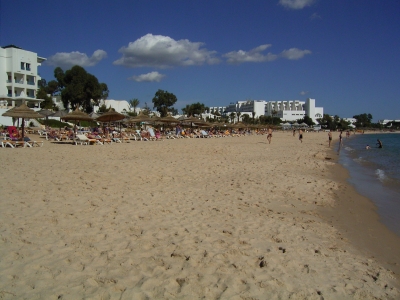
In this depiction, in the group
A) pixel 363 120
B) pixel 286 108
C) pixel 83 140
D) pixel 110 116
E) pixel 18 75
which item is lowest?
pixel 83 140

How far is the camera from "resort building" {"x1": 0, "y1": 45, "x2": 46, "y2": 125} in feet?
137

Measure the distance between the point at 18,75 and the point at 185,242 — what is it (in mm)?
47633

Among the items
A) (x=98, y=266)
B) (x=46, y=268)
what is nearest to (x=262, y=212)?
(x=98, y=266)

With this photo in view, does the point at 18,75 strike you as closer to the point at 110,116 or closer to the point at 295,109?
the point at 110,116

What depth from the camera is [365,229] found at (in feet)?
16.8

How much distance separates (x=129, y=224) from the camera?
443 cm

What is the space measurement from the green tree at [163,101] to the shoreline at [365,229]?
6968 centimetres

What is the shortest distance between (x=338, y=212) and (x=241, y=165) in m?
5.16

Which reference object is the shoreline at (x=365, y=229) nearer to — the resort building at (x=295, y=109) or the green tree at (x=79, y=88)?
the green tree at (x=79, y=88)

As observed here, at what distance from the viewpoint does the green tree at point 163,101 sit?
7500cm

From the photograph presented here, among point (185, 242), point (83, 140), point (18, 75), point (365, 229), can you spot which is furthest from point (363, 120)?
point (185, 242)

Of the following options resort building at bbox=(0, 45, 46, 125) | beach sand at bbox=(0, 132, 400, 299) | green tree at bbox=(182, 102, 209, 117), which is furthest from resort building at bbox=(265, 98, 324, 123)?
beach sand at bbox=(0, 132, 400, 299)

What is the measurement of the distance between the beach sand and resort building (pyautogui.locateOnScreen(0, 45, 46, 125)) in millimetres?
40546

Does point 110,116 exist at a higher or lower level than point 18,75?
lower
